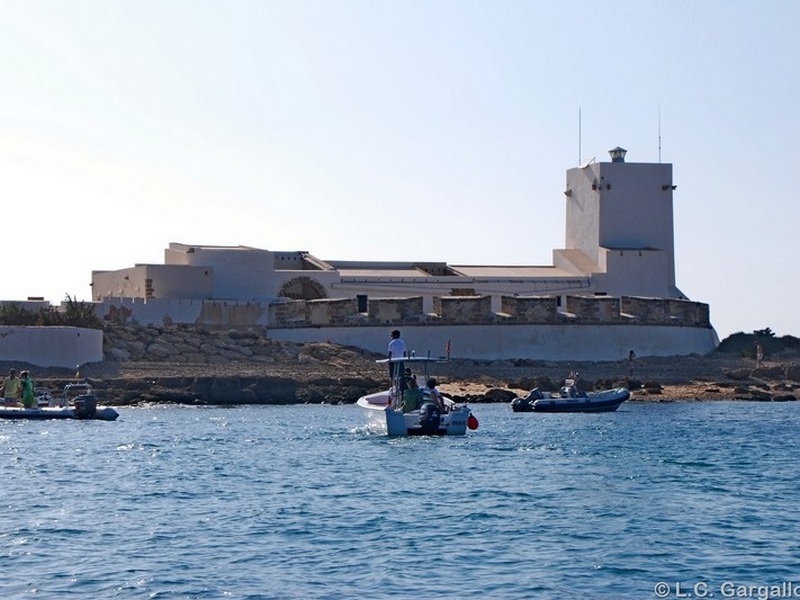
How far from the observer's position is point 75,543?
16.0 m

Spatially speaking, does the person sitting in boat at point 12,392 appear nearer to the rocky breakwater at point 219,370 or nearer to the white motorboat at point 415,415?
the rocky breakwater at point 219,370

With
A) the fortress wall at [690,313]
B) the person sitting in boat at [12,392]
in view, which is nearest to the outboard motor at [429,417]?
the person sitting in boat at [12,392]

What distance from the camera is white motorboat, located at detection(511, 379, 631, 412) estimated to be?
121 feet

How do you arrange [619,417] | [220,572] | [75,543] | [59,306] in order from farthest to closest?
[59,306], [619,417], [75,543], [220,572]

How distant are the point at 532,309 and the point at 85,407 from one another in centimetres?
2108

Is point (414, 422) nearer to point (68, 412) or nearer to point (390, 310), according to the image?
point (68, 412)

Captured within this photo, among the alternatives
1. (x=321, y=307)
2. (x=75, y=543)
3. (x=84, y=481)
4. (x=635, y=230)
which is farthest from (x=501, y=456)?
(x=635, y=230)

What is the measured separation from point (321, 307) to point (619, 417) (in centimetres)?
1573

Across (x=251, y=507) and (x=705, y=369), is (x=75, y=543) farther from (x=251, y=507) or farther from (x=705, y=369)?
(x=705, y=369)

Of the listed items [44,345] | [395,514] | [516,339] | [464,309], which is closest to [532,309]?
[516,339]

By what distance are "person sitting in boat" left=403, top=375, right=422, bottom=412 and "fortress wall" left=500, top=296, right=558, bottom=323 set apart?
21.4 metres

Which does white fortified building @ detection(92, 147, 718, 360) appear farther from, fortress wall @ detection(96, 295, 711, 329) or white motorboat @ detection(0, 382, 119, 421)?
white motorboat @ detection(0, 382, 119, 421)

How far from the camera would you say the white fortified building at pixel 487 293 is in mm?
48969

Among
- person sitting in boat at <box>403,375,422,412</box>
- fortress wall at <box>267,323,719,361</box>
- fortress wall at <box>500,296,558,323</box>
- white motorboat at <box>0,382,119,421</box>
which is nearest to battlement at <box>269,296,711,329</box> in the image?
fortress wall at <box>500,296,558,323</box>
